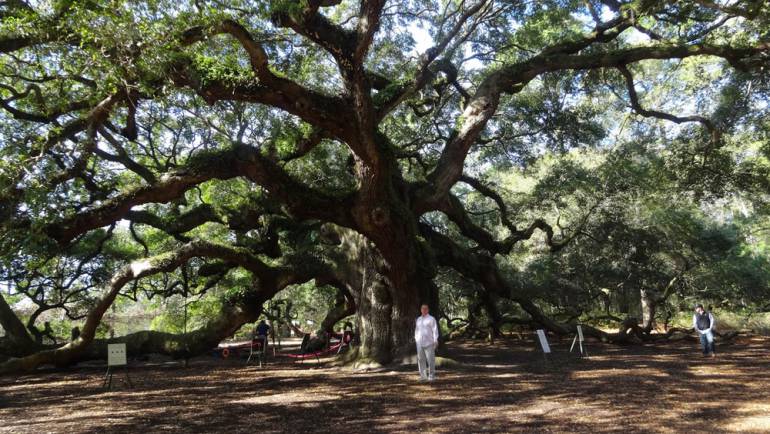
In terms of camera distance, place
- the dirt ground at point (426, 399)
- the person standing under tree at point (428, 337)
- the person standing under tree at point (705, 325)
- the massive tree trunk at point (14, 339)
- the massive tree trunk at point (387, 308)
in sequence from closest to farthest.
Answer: the dirt ground at point (426, 399) < the person standing under tree at point (428, 337) < the massive tree trunk at point (387, 308) < the person standing under tree at point (705, 325) < the massive tree trunk at point (14, 339)

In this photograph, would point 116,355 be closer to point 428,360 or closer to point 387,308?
point 387,308

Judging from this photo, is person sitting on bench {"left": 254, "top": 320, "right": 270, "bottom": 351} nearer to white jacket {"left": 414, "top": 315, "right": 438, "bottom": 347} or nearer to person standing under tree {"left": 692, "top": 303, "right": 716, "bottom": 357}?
white jacket {"left": 414, "top": 315, "right": 438, "bottom": 347}

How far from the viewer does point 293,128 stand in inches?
488

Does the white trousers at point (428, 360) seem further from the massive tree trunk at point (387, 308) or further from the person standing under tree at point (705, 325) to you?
the person standing under tree at point (705, 325)

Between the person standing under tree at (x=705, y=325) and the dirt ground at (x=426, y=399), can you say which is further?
the person standing under tree at (x=705, y=325)

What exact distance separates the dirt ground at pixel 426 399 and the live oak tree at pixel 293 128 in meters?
1.82

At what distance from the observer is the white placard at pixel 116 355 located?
9.43 meters

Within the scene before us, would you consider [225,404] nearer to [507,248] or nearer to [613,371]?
[613,371]

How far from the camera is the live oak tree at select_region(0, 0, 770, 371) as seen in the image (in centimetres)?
718

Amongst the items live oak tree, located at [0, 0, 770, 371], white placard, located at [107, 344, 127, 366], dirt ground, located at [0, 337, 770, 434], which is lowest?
dirt ground, located at [0, 337, 770, 434]

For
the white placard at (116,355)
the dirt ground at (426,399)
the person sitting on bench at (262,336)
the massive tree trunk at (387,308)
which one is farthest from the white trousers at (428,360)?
the person sitting on bench at (262,336)

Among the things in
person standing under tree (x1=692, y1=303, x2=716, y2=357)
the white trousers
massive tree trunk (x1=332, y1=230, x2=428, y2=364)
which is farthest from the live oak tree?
person standing under tree (x1=692, y1=303, x2=716, y2=357)

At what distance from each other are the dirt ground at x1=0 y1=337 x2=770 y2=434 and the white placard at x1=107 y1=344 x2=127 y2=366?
0.53 metres

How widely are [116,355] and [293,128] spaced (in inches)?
246
